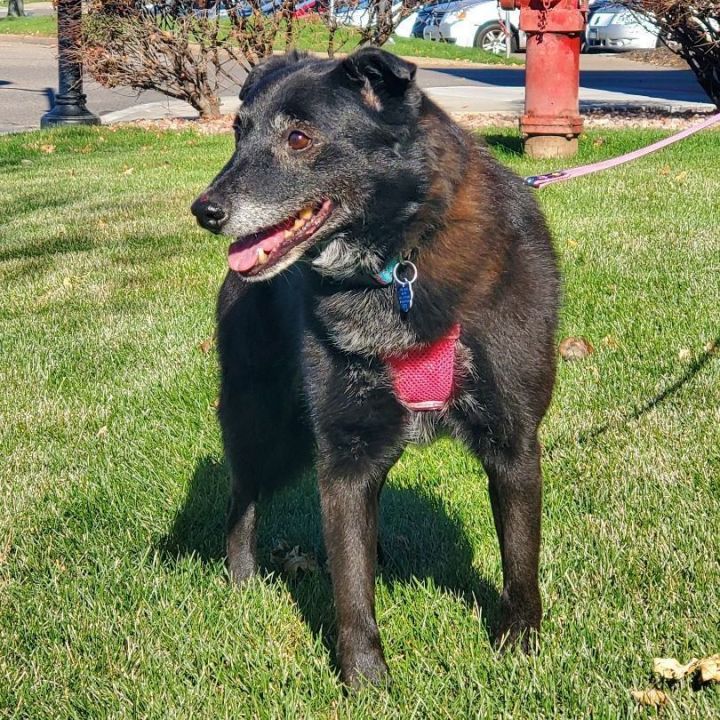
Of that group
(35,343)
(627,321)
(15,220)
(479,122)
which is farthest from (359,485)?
(479,122)

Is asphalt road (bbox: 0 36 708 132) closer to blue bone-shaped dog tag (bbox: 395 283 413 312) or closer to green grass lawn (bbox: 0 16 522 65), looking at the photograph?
green grass lawn (bbox: 0 16 522 65)

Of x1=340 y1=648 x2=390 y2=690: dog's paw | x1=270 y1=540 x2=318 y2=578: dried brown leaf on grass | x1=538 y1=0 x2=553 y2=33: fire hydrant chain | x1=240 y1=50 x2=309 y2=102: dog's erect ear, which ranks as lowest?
x1=270 y1=540 x2=318 y2=578: dried brown leaf on grass

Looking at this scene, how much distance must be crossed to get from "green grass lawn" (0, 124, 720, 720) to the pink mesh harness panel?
75 cm

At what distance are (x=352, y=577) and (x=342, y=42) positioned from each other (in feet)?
36.2

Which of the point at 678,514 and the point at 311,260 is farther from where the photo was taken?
the point at 678,514

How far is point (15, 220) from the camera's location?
9.13 metres

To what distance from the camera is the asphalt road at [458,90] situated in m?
15.9

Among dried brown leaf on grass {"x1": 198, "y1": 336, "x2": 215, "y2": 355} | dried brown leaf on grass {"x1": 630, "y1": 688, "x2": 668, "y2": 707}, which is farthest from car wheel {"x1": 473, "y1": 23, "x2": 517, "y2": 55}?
dried brown leaf on grass {"x1": 630, "y1": 688, "x2": 668, "y2": 707}

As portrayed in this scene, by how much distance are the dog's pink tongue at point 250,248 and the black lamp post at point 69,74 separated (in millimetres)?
11617

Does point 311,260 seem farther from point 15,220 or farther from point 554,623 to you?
point 15,220

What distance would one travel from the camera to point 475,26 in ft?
106

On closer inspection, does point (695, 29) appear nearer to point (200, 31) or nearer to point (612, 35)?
point (200, 31)

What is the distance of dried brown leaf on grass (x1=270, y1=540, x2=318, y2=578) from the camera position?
3.51m

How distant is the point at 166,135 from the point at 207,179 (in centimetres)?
365
